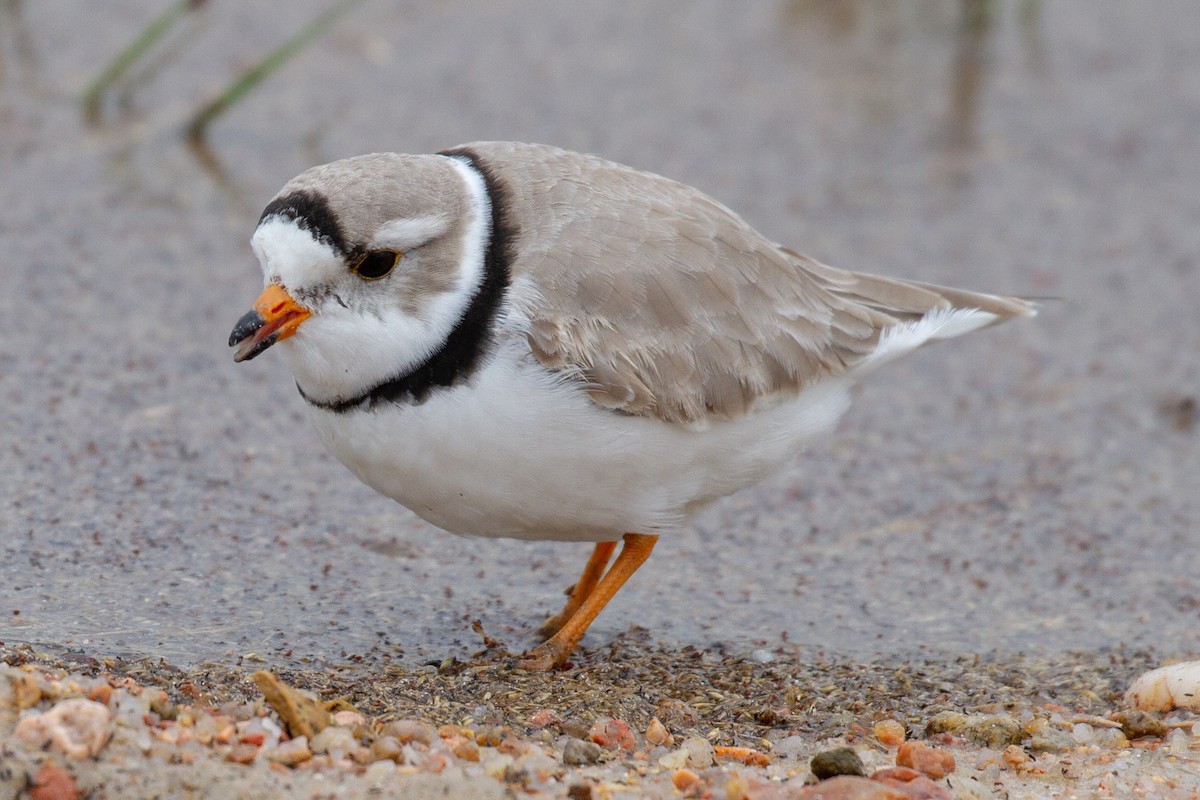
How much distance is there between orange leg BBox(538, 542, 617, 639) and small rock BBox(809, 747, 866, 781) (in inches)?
51.7

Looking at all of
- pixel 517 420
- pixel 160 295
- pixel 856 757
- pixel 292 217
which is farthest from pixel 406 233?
pixel 160 295

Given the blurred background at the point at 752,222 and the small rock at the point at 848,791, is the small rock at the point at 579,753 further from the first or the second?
the blurred background at the point at 752,222

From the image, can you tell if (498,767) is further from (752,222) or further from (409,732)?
(752,222)

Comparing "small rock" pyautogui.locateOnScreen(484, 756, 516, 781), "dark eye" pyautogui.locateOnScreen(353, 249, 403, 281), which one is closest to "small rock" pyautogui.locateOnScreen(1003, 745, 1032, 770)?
"small rock" pyautogui.locateOnScreen(484, 756, 516, 781)

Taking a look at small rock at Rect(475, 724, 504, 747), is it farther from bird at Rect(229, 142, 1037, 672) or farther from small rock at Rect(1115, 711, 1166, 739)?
small rock at Rect(1115, 711, 1166, 739)

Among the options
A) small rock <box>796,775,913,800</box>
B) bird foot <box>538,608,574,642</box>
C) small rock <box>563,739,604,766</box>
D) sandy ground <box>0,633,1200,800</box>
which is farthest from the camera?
bird foot <box>538,608,574,642</box>

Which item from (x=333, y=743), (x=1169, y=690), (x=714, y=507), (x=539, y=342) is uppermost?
(x=539, y=342)

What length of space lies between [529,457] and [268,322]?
0.73m

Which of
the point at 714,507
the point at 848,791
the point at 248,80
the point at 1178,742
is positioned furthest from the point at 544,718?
the point at 248,80

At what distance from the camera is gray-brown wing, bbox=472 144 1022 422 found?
3.93m

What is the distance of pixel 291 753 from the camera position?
3.12 m

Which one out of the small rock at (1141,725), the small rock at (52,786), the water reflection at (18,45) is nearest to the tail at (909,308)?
the small rock at (1141,725)

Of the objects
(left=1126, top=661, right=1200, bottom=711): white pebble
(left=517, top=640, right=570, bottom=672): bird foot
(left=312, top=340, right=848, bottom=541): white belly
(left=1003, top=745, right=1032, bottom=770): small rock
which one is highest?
(left=312, top=340, right=848, bottom=541): white belly

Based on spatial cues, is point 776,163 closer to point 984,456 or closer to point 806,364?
point 984,456
